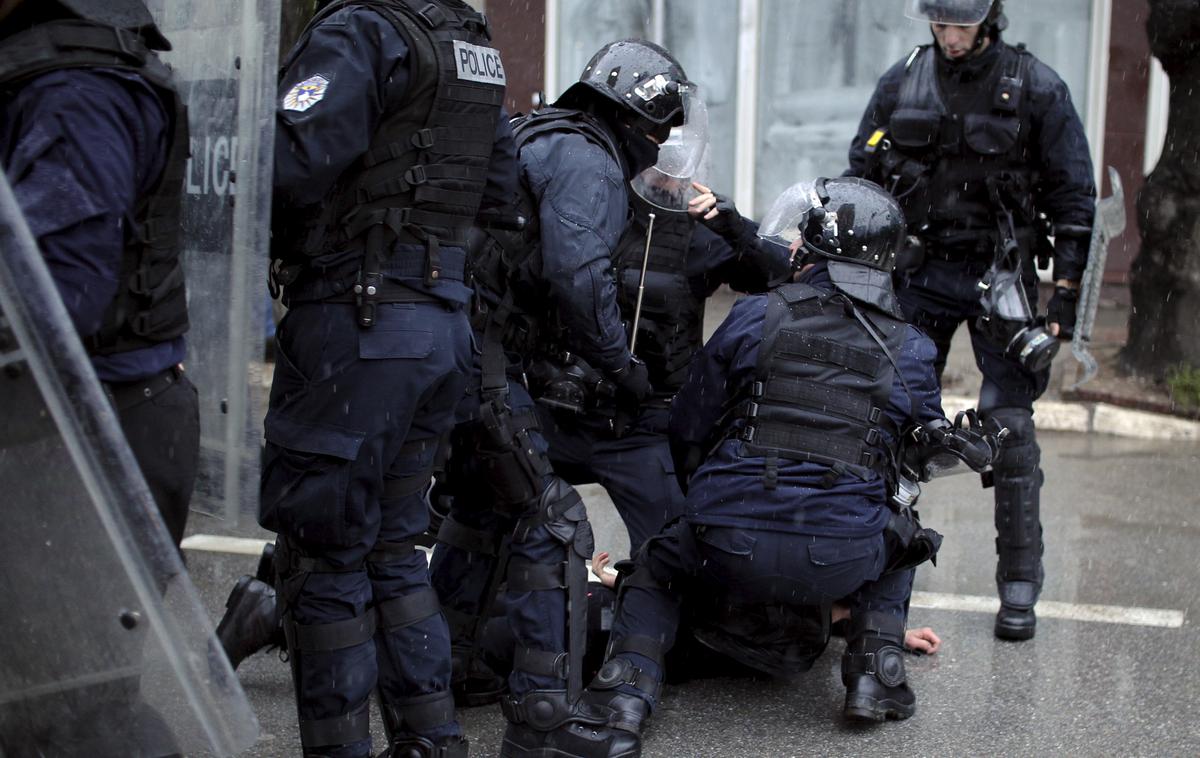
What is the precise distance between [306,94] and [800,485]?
157 centimetres

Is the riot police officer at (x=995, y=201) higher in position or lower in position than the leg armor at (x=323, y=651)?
higher

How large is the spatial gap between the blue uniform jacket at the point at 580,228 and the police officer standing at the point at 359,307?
1.30 feet

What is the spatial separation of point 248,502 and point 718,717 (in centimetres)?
159

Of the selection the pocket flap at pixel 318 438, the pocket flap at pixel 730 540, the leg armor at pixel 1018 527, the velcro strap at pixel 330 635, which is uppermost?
the pocket flap at pixel 318 438

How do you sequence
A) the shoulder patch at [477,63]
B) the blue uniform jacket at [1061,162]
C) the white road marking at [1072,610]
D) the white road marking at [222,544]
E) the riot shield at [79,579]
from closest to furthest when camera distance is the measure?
the riot shield at [79,579] < the shoulder patch at [477,63] < the white road marking at [1072,610] < the blue uniform jacket at [1061,162] < the white road marking at [222,544]

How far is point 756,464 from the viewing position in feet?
12.0

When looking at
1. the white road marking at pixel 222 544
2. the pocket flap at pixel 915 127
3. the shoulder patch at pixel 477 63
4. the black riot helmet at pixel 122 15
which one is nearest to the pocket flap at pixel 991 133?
the pocket flap at pixel 915 127

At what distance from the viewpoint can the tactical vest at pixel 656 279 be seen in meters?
4.21

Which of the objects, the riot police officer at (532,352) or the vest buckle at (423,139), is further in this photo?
the riot police officer at (532,352)

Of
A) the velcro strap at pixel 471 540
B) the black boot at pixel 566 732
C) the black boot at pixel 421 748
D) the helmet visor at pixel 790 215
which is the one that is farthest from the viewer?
the helmet visor at pixel 790 215

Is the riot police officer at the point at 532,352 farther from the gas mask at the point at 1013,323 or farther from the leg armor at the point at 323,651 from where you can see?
the gas mask at the point at 1013,323

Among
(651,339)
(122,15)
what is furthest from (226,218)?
(651,339)

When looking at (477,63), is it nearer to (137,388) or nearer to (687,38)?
(137,388)

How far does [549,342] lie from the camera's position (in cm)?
391
